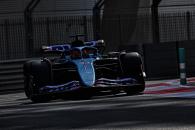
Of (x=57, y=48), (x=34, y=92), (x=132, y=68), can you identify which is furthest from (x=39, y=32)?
(x=132, y=68)

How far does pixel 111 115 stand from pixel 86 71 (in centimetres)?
470

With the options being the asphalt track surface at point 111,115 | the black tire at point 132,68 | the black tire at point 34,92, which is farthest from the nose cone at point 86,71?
the black tire at point 34,92

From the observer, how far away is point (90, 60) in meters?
17.0

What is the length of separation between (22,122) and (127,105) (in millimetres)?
2878

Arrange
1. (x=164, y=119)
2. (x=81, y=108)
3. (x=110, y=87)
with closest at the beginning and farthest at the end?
(x=164, y=119) < (x=81, y=108) < (x=110, y=87)

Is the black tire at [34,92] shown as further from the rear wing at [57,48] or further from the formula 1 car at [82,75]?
the rear wing at [57,48]

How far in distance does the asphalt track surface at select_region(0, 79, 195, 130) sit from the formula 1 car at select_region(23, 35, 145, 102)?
0.75 metres

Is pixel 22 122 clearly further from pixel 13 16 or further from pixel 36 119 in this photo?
pixel 13 16

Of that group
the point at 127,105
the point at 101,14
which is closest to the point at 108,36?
the point at 101,14

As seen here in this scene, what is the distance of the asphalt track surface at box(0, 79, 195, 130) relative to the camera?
10.6 m

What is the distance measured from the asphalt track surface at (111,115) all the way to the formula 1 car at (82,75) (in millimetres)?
748

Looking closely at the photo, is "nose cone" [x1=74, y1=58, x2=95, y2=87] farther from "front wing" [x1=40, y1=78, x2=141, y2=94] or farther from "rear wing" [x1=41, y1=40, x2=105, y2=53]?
"rear wing" [x1=41, y1=40, x2=105, y2=53]

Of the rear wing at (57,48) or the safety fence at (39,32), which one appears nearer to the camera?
the rear wing at (57,48)

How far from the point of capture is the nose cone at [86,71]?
1652 cm
